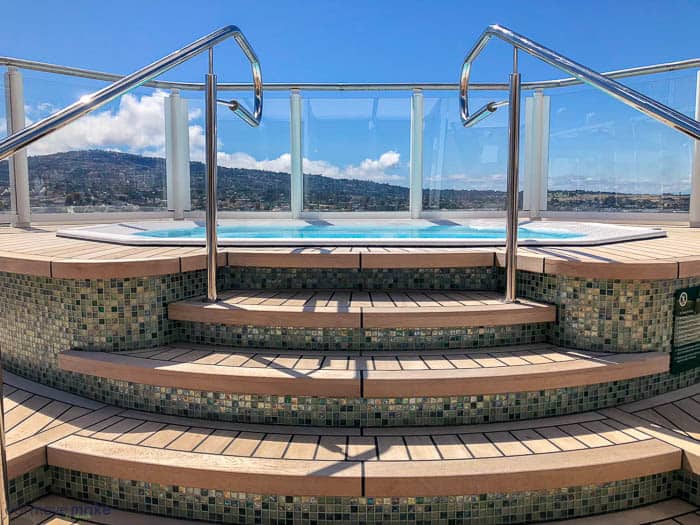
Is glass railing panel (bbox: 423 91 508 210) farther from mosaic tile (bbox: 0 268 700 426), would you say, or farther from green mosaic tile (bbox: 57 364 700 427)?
green mosaic tile (bbox: 57 364 700 427)

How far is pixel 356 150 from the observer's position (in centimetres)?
573

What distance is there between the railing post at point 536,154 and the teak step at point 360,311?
3714mm

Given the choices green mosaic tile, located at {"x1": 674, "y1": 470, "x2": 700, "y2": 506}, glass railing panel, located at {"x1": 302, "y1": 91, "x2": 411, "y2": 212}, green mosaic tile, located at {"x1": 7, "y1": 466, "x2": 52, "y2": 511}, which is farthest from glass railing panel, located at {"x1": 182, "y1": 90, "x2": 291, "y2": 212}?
green mosaic tile, located at {"x1": 674, "y1": 470, "x2": 700, "y2": 506}

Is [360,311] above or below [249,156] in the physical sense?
below

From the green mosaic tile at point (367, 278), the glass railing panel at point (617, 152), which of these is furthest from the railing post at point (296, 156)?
the green mosaic tile at point (367, 278)

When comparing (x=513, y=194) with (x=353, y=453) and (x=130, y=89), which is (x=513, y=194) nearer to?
(x=353, y=453)

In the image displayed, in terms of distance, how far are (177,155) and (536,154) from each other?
13.3 ft

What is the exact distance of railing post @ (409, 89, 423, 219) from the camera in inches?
222

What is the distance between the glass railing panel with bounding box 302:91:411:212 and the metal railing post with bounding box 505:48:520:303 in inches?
129

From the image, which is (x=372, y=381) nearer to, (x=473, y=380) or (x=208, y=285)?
(x=473, y=380)

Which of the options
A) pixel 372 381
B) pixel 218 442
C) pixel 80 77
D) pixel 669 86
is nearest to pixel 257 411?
pixel 218 442

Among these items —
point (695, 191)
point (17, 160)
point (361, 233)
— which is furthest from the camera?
point (695, 191)

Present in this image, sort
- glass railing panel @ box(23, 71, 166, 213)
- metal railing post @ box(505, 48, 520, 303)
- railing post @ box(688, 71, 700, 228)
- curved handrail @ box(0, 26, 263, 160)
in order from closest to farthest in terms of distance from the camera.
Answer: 1. curved handrail @ box(0, 26, 263, 160)
2. metal railing post @ box(505, 48, 520, 303)
3. railing post @ box(688, 71, 700, 228)
4. glass railing panel @ box(23, 71, 166, 213)

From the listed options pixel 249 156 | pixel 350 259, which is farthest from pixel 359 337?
pixel 249 156
